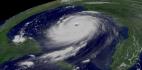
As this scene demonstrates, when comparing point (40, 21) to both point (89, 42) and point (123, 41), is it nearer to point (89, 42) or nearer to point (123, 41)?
point (89, 42)

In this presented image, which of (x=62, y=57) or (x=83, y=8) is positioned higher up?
(x=83, y=8)

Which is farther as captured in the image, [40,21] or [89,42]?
[40,21]

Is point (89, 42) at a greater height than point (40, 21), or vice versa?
point (40, 21)

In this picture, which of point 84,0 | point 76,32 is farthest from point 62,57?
point 84,0

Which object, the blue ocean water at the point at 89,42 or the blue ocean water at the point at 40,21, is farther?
the blue ocean water at the point at 40,21

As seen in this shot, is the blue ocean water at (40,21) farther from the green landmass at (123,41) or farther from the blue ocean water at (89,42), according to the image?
the green landmass at (123,41)

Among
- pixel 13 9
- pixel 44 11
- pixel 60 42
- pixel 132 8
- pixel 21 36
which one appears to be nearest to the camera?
pixel 60 42

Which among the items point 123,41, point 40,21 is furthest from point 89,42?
point 40,21

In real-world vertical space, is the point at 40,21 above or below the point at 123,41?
above

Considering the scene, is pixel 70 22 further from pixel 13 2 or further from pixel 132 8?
pixel 13 2

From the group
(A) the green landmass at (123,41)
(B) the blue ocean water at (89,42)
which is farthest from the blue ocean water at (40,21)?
(A) the green landmass at (123,41)

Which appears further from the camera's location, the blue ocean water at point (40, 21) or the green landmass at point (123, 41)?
the blue ocean water at point (40, 21)
